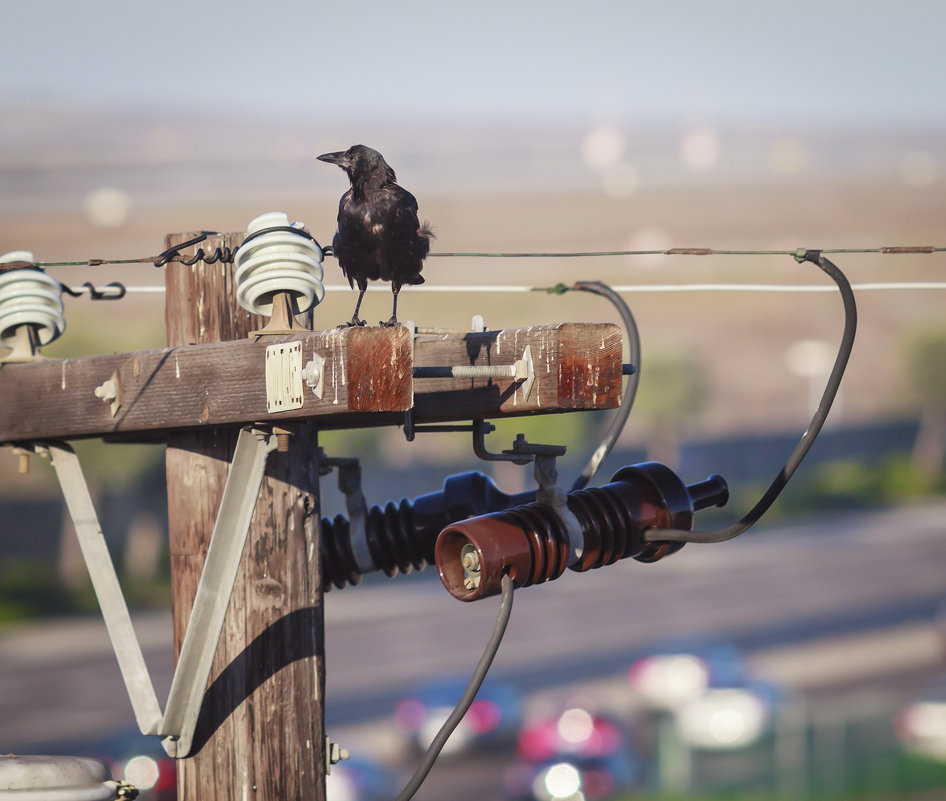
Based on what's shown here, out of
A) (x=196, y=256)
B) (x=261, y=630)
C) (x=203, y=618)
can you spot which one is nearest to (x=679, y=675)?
(x=261, y=630)

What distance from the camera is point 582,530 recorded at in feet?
12.5

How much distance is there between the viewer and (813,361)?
66562 mm

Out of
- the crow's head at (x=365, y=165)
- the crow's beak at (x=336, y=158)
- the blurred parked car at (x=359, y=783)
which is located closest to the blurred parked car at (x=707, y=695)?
the blurred parked car at (x=359, y=783)

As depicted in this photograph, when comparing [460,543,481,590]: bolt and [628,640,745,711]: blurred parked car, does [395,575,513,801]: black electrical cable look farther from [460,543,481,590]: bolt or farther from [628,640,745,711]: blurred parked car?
[628,640,745,711]: blurred parked car

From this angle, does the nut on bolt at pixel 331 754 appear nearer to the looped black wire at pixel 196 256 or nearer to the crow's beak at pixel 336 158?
the looped black wire at pixel 196 256

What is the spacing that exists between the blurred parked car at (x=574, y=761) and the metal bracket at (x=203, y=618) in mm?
16183

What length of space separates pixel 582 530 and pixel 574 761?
55.7ft

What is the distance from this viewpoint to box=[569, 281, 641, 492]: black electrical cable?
426 centimetres

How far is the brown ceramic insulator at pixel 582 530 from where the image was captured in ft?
11.7

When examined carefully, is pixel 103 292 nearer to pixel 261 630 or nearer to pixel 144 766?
pixel 261 630

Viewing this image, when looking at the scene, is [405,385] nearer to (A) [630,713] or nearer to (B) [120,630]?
(B) [120,630]

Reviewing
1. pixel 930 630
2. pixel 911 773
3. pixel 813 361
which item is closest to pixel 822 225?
pixel 813 361

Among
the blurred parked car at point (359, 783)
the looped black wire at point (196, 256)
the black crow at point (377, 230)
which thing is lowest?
the blurred parked car at point (359, 783)

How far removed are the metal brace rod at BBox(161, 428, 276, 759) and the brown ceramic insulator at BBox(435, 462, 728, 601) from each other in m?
0.57
